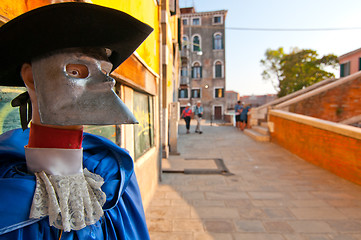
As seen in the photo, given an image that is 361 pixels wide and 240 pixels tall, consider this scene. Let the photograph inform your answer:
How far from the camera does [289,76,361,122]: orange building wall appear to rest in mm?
9211

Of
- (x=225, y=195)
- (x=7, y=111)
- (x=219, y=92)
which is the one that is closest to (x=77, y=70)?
(x=7, y=111)

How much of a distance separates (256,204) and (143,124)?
249 cm

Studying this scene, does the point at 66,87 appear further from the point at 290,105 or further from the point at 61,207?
the point at 290,105

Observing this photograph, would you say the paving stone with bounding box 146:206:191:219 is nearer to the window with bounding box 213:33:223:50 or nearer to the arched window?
the arched window

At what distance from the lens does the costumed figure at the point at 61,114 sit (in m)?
0.82

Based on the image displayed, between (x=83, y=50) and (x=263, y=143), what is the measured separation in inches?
374

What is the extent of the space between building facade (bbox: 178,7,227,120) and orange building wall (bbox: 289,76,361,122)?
20375 millimetres

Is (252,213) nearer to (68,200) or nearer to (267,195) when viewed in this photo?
(267,195)

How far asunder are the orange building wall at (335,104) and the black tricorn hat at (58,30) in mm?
9562

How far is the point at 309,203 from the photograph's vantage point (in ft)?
12.9

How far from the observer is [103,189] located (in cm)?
108

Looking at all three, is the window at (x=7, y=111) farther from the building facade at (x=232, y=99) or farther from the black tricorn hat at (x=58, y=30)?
the building facade at (x=232, y=99)

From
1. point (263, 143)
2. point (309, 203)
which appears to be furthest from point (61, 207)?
point (263, 143)

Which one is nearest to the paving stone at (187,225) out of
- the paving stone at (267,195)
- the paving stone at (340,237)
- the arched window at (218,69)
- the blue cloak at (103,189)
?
the paving stone at (267,195)
